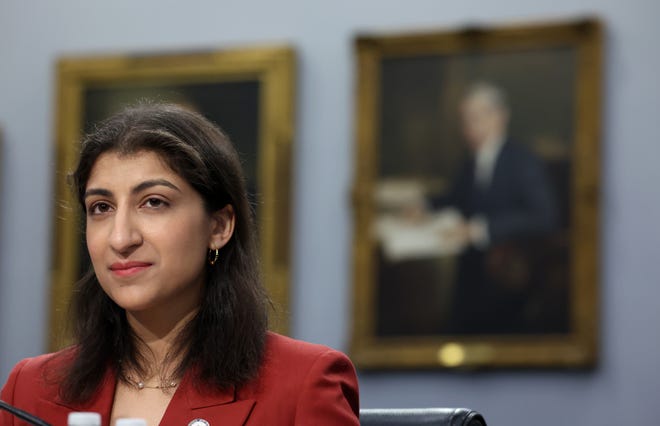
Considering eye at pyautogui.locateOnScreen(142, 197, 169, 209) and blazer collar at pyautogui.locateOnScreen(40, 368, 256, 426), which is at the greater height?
eye at pyautogui.locateOnScreen(142, 197, 169, 209)

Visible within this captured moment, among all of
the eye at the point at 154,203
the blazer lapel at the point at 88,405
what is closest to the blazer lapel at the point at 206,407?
the blazer lapel at the point at 88,405

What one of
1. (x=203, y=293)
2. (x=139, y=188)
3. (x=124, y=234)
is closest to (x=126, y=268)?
(x=124, y=234)

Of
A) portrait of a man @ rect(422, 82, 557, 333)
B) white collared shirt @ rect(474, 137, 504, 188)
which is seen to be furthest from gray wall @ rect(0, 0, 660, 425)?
white collared shirt @ rect(474, 137, 504, 188)

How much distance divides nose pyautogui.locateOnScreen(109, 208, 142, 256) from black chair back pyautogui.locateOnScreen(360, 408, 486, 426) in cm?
93

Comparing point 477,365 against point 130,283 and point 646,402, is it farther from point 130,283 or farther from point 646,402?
point 130,283

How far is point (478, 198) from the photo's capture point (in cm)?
905

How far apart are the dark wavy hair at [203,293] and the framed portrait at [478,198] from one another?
15.2 feet

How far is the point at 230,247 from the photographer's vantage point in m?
4.41

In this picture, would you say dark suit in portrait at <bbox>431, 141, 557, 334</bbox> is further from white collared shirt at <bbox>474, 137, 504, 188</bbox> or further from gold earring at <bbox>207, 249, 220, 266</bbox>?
gold earring at <bbox>207, 249, 220, 266</bbox>

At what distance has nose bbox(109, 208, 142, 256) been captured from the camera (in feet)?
13.1

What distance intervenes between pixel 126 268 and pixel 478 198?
5268 mm

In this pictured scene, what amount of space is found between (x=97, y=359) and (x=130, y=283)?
17.2 inches

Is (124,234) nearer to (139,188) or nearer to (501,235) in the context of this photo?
(139,188)

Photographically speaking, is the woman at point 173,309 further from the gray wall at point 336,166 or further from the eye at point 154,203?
the gray wall at point 336,166
